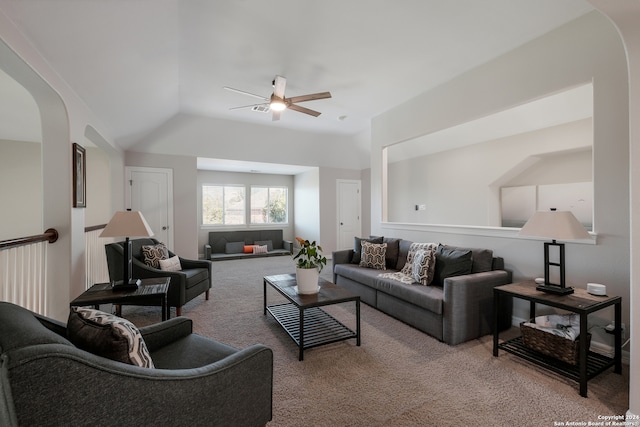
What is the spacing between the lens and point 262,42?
2.87 metres

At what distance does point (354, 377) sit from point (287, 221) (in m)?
6.69

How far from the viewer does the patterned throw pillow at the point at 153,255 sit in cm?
357

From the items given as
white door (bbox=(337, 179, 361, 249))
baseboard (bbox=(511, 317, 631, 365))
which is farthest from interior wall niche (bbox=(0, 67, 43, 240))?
baseboard (bbox=(511, 317, 631, 365))

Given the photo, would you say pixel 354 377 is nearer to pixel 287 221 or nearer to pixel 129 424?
pixel 129 424

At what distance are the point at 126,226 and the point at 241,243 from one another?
206 inches

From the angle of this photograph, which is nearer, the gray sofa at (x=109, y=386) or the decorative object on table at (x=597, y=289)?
the gray sofa at (x=109, y=386)

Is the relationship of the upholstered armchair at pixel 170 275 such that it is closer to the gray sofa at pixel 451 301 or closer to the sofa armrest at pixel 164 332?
the sofa armrest at pixel 164 332

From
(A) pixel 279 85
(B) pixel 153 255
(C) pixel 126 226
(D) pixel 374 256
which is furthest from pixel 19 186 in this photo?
(D) pixel 374 256

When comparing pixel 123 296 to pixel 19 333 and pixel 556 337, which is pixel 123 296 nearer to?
pixel 19 333

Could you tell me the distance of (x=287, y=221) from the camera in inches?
338

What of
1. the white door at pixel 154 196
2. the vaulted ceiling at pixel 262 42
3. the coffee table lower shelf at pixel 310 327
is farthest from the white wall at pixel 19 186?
the coffee table lower shelf at pixel 310 327

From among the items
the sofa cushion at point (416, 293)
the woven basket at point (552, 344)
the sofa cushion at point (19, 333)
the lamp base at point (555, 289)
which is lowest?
the woven basket at point (552, 344)

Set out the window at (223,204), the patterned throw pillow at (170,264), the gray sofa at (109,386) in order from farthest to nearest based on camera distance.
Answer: the window at (223,204)
the patterned throw pillow at (170,264)
the gray sofa at (109,386)

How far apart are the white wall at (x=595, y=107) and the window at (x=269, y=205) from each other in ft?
18.7
